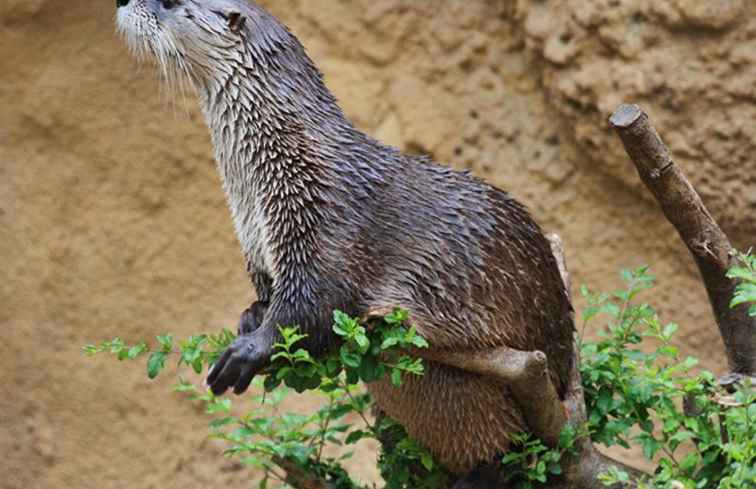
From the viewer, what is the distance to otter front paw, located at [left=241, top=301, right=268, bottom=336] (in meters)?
2.63

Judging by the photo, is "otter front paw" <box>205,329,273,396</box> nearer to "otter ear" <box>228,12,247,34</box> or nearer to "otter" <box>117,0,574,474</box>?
"otter" <box>117,0,574,474</box>

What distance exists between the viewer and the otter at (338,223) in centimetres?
250

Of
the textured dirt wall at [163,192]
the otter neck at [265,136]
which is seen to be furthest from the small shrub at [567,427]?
the textured dirt wall at [163,192]

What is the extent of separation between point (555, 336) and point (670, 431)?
1.19 feet

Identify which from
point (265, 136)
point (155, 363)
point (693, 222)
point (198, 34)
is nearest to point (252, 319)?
point (155, 363)

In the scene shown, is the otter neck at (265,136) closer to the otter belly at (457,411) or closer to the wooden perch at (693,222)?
the otter belly at (457,411)

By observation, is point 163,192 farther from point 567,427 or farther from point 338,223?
point 567,427

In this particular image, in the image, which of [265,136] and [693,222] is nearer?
[265,136]

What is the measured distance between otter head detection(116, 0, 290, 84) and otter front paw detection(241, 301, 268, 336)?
499mm

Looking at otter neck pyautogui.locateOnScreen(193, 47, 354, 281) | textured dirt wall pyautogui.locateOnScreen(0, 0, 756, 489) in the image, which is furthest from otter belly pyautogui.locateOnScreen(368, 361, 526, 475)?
textured dirt wall pyautogui.locateOnScreen(0, 0, 756, 489)

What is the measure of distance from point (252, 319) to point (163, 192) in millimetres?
1655

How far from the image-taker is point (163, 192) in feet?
13.8

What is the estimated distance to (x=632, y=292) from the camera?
2.88m

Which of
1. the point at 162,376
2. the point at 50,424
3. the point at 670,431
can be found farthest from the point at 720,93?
the point at 50,424
